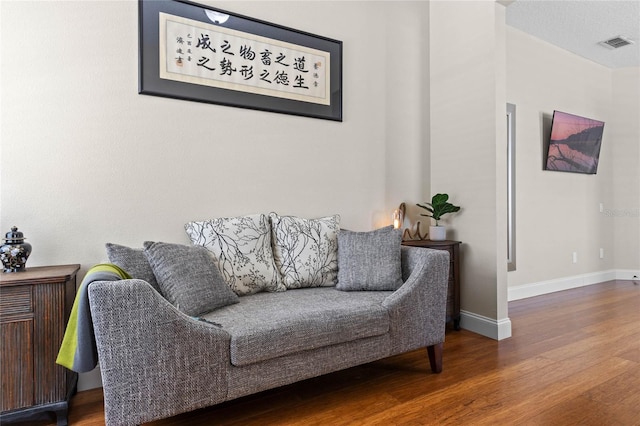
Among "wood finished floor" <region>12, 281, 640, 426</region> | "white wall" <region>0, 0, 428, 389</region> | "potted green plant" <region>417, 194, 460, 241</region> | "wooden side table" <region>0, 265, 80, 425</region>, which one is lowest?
"wood finished floor" <region>12, 281, 640, 426</region>

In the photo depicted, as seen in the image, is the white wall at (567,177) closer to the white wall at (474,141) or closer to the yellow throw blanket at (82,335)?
the white wall at (474,141)

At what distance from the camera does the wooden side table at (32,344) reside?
157 cm

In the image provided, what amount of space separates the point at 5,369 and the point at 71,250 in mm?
652

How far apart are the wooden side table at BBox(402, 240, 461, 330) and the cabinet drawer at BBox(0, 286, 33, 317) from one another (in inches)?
92.8

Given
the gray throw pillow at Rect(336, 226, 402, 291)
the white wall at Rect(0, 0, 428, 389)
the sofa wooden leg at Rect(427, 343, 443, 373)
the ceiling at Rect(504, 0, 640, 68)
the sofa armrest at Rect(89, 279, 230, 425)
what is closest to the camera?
the sofa armrest at Rect(89, 279, 230, 425)

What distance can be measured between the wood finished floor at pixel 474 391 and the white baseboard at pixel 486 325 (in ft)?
0.23

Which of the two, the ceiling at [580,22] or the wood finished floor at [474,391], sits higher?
the ceiling at [580,22]

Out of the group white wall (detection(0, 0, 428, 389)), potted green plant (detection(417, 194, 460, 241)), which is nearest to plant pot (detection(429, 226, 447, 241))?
potted green plant (detection(417, 194, 460, 241))

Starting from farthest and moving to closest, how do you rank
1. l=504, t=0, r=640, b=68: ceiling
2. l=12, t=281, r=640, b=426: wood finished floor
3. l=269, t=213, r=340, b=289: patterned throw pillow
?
l=504, t=0, r=640, b=68: ceiling
l=269, t=213, r=340, b=289: patterned throw pillow
l=12, t=281, r=640, b=426: wood finished floor

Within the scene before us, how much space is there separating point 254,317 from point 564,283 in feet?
13.6

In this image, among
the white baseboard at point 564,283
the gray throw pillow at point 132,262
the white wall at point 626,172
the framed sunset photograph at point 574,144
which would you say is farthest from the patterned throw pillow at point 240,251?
the white wall at point 626,172

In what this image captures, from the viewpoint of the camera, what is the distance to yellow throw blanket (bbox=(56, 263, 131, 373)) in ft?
4.54

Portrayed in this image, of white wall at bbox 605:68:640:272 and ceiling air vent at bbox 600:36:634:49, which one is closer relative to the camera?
ceiling air vent at bbox 600:36:634:49

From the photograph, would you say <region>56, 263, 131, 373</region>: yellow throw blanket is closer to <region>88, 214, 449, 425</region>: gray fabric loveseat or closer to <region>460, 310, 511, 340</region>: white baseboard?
<region>88, 214, 449, 425</region>: gray fabric loveseat
